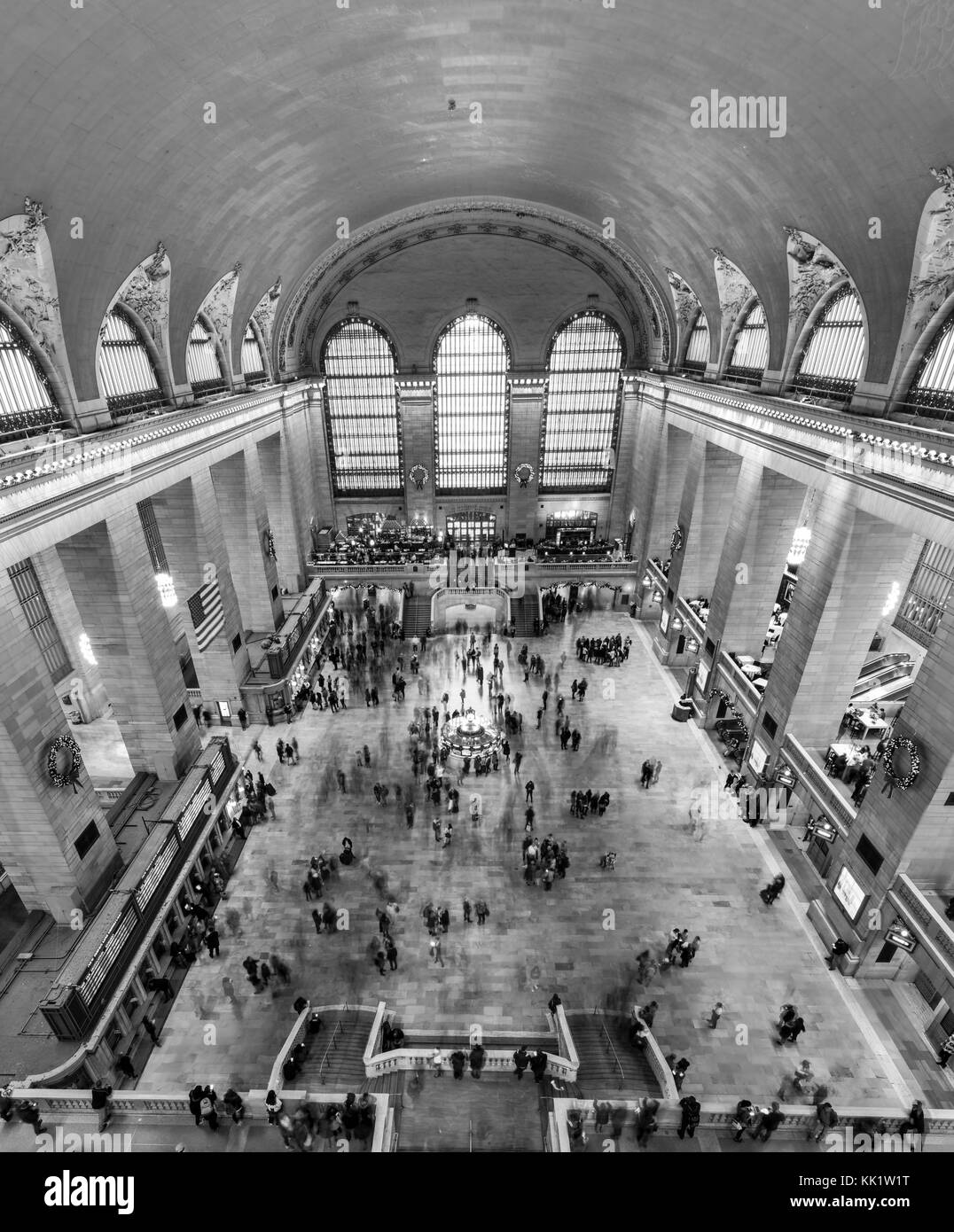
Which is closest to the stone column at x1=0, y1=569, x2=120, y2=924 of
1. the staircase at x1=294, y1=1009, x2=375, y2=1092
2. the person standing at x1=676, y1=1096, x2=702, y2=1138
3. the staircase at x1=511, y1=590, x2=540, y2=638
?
the staircase at x1=294, y1=1009, x2=375, y2=1092

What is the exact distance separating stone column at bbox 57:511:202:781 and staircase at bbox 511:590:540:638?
49.3ft

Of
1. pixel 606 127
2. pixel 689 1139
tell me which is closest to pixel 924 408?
pixel 606 127

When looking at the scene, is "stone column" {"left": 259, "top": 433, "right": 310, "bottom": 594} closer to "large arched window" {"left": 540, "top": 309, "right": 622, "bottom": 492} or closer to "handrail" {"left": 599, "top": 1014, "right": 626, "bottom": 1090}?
"large arched window" {"left": 540, "top": 309, "right": 622, "bottom": 492}

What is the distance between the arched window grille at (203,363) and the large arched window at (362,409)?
934cm

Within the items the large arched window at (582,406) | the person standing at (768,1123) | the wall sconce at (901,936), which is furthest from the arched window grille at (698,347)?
the person standing at (768,1123)

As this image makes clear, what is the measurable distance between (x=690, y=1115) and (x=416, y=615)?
20875 millimetres

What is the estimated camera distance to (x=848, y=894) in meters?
13.4

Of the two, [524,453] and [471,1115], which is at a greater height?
[524,453]

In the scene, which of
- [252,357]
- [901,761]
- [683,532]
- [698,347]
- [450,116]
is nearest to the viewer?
[901,761]

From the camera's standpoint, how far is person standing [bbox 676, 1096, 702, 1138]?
9.54 m

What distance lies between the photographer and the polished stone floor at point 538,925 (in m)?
11.6

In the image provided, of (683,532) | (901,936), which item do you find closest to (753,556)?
(683,532)

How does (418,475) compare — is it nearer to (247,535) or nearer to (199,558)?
(247,535)

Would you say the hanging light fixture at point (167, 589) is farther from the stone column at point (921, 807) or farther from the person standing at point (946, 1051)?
the person standing at point (946, 1051)
